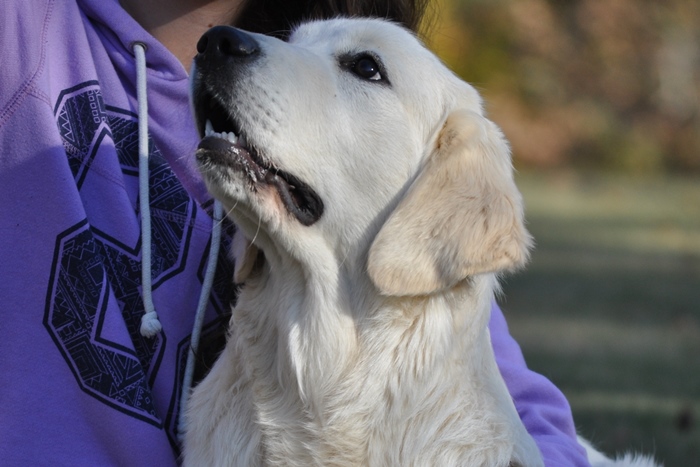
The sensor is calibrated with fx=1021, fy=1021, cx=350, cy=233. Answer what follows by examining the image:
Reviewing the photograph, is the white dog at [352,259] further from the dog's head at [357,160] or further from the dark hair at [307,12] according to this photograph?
the dark hair at [307,12]

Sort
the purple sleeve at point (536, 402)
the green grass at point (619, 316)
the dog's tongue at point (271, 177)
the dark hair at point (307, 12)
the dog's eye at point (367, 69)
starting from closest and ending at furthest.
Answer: the dog's tongue at point (271, 177) < the dog's eye at point (367, 69) < the purple sleeve at point (536, 402) < the dark hair at point (307, 12) < the green grass at point (619, 316)

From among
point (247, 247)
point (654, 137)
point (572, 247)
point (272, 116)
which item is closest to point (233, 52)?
point (272, 116)

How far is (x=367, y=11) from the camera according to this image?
4105 millimetres

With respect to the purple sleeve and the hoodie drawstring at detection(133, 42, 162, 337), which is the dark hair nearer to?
the hoodie drawstring at detection(133, 42, 162, 337)

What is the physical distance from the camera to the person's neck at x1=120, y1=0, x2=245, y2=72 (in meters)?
3.76

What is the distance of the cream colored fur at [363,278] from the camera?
2.94 m

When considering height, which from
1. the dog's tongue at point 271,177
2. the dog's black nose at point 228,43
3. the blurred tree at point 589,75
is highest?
the dog's black nose at point 228,43

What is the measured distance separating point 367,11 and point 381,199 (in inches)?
49.2

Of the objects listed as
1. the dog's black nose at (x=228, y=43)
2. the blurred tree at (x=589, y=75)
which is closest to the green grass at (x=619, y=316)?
the dog's black nose at (x=228, y=43)

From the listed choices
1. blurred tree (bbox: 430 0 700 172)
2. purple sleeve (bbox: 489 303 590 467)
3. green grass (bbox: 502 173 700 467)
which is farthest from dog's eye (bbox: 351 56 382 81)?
blurred tree (bbox: 430 0 700 172)

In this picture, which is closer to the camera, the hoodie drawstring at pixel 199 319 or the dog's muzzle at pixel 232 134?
the dog's muzzle at pixel 232 134

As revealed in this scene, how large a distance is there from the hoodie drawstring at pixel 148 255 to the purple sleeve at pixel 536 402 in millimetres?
1009

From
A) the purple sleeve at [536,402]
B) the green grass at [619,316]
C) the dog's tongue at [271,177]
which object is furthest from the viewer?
the green grass at [619,316]

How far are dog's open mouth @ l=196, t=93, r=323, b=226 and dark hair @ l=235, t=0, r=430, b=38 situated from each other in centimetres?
93
